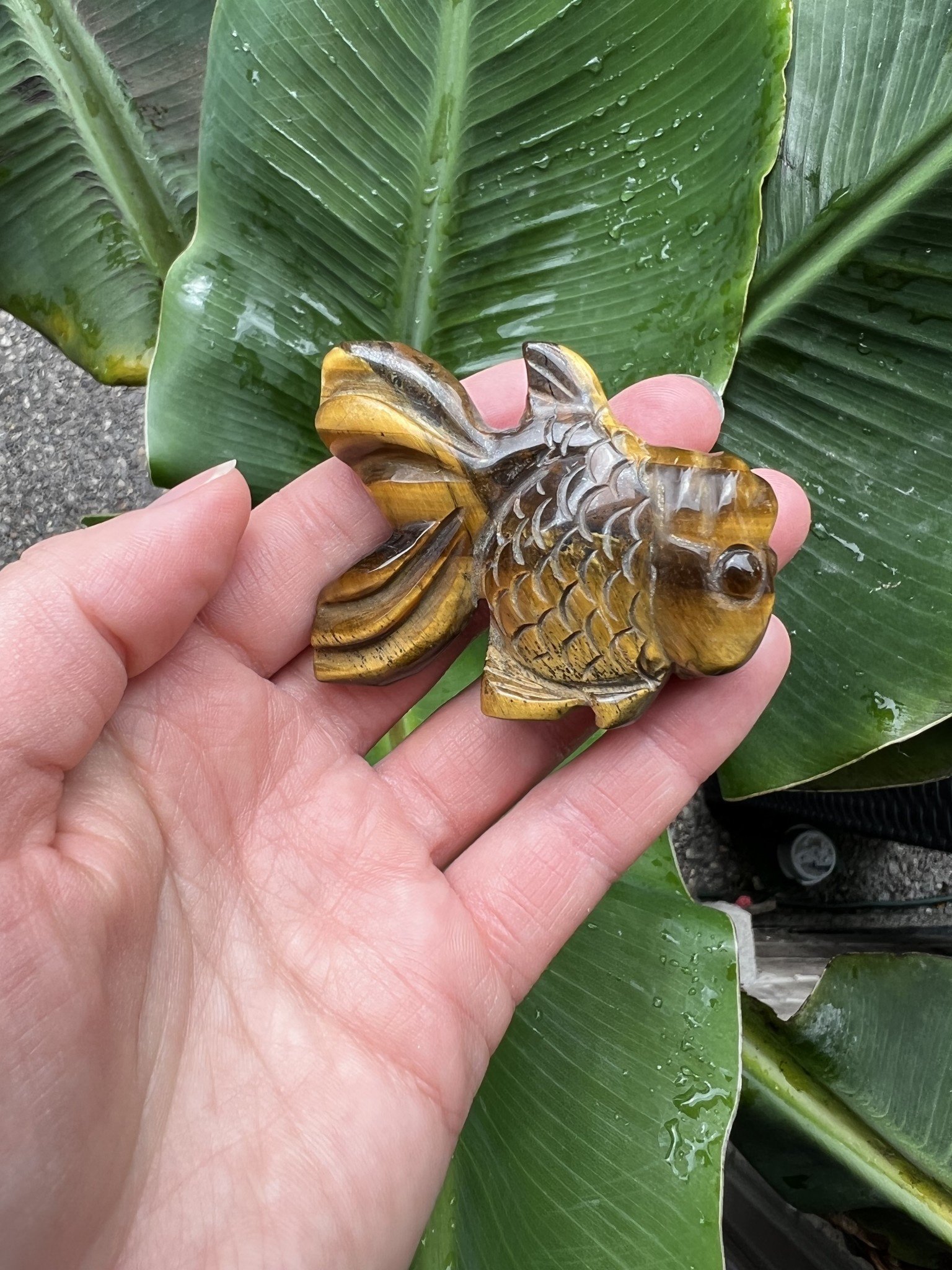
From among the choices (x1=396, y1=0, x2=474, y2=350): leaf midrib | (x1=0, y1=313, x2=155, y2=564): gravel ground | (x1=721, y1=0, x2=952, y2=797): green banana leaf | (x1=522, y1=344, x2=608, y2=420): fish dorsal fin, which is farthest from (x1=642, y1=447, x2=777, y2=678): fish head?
(x1=0, y1=313, x2=155, y2=564): gravel ground

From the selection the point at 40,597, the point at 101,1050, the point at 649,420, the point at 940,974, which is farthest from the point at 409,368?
the point at 940,974

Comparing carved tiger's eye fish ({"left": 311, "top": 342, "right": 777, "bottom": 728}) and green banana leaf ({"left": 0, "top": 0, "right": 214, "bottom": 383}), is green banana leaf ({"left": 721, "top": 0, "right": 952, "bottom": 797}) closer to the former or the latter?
carved tiger's eye fish ({"left": 311, "top": 342, "right": 777, "bottom": 728})

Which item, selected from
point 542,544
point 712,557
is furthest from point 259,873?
point 712,557

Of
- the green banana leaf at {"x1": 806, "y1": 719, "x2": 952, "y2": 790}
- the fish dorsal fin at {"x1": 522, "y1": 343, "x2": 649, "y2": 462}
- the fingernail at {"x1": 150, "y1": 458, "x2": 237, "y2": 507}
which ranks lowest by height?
the green banana leaf at {"x1": 806, "y1": 719, "x2": 952, "y2": 790}

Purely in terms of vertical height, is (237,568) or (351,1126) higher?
(237,568)

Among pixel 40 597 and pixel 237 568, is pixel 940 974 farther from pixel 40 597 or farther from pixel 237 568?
pixel 40 597

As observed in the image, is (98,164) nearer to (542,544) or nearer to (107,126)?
(107,126)

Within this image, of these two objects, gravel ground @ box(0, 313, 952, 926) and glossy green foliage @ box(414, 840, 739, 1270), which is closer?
glossy green foliage @ box(414, 840, 739, 1270)
